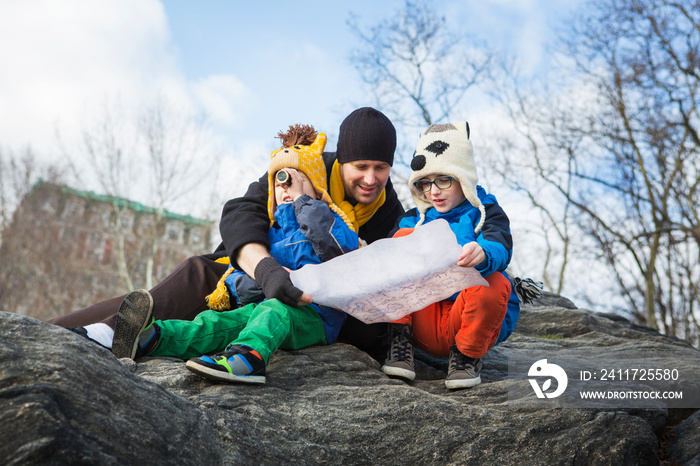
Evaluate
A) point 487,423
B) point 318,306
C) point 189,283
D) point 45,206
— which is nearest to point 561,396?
point 487,423

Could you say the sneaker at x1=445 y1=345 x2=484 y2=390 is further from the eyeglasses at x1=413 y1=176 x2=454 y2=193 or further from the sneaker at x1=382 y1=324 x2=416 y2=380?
the eyeglasses at x1=413 y1=176 x2=454 y2=193

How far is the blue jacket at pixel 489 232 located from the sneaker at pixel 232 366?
1.15 m

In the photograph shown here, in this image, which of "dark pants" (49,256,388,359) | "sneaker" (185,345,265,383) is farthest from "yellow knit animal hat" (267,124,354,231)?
"sneaker" (185,345,265,383)

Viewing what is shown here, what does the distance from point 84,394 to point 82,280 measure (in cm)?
2391

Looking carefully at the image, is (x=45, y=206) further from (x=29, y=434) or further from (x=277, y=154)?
(x=29, y=434)

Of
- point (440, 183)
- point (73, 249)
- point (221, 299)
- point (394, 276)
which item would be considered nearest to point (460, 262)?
point (394, 276)

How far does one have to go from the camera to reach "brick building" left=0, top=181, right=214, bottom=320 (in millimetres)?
20031

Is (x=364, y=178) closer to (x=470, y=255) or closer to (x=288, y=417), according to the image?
(x=470, y=255)

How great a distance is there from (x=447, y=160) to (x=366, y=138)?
0.52 meters

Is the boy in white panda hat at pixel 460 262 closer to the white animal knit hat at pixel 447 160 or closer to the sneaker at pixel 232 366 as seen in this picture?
the white animal knit hat at pixel 447 160

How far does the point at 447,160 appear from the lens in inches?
126

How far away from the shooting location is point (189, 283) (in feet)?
11.5

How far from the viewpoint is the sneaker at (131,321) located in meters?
2.60

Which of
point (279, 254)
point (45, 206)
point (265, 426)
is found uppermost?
point (45, 206)
